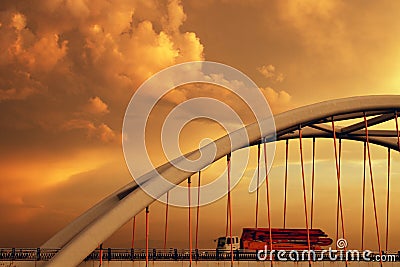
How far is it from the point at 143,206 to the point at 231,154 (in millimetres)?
5671

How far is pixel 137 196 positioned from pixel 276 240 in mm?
15238

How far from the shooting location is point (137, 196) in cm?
2967

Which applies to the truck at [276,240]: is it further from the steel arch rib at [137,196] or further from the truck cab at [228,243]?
the steel arch rib at [137,196]

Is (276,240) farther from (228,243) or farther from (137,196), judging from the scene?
→ (137,196)

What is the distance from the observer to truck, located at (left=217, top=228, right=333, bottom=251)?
133 feet

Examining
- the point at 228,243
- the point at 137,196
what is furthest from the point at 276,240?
the point at 137,196

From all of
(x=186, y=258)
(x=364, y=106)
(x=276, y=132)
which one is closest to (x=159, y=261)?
(x=186, y=258)

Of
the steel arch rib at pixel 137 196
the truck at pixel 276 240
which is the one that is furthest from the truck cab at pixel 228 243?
the steel arch rib at pixel 137 196

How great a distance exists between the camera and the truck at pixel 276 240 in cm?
4059

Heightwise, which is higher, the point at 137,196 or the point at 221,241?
the point at 137,196

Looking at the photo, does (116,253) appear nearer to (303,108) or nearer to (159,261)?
(159,261)

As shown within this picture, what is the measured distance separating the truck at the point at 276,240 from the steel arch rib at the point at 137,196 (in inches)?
337

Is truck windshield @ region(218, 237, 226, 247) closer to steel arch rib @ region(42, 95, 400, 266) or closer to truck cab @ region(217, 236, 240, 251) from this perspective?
truck cab @ region(217, 236, 240, 251)

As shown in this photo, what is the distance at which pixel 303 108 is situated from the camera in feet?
112
